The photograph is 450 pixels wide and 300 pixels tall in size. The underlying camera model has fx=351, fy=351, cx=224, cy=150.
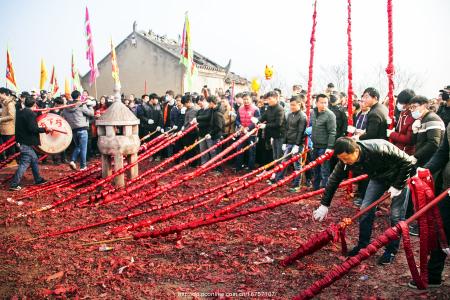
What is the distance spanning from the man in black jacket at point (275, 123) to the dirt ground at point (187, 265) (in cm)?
340

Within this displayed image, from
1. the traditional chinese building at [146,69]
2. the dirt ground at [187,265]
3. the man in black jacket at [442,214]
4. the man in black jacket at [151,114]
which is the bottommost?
the dirt ground at [187,265]

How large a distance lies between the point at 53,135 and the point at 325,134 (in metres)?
7.39

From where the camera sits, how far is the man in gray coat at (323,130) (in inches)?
316

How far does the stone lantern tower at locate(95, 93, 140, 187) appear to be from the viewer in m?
8.84

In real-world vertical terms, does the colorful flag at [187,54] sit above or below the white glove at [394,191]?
above

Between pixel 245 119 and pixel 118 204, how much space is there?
5.02 meters

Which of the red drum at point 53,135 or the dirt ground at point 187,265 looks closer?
the dirt ground at point 187,265

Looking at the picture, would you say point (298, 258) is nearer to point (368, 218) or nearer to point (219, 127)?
point (368, 218)

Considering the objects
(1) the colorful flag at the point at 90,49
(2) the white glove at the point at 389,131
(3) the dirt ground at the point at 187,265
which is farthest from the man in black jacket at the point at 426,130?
(1) the colorful flag at the point at 90,49

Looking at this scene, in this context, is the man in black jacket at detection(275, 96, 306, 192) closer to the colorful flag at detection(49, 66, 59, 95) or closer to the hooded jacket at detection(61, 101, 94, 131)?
the hooded jacket at detection(61, 101, 94, 131)

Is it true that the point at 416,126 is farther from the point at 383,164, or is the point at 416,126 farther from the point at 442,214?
the point at 442,214

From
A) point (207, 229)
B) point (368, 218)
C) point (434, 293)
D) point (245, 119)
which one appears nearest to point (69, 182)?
point (207, 229)

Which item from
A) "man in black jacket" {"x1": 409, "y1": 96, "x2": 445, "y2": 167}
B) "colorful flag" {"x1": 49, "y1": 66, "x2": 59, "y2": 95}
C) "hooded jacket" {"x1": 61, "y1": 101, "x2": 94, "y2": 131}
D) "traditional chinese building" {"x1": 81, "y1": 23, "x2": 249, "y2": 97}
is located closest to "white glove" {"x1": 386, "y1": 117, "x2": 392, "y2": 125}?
"man in black jacket" {"x1": 409, "y1": 96, "x2": 445, "y2": 167}

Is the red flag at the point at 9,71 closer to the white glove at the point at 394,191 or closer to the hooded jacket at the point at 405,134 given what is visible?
the hooded jacket at the point at 405,134
